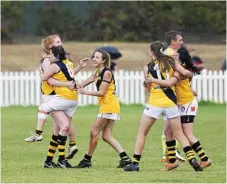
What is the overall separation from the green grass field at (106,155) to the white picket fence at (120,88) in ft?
17.7

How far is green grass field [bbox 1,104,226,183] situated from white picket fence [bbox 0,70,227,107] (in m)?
5.39

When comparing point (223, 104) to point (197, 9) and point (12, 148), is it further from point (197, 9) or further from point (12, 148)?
point (12, 148)

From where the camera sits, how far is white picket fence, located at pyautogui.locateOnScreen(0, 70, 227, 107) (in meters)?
36.2

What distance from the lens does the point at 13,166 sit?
609 inches

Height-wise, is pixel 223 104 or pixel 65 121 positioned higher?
pixel 65 121

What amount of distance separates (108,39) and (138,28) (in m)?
1.98

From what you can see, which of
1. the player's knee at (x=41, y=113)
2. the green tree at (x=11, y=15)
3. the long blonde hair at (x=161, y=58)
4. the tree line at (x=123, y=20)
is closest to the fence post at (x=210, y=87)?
the tree line at (x=123, y=20)

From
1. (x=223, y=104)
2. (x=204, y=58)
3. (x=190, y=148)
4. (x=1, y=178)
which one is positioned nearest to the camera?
(x=1, y=178)

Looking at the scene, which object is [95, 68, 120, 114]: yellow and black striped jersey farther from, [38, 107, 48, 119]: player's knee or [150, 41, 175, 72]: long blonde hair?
[150, 41, 175, 72]: long blonde hair

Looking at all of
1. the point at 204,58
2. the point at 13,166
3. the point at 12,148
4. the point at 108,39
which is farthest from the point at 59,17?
the point at 13,166

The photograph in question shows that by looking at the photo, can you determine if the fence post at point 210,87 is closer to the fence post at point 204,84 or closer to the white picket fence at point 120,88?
the white picket fence at point 120,88

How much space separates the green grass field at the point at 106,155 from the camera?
13.6 meters

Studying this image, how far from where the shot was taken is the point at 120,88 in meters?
36.5

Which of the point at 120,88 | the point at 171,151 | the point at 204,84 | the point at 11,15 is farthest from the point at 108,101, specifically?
the point at 11,15
